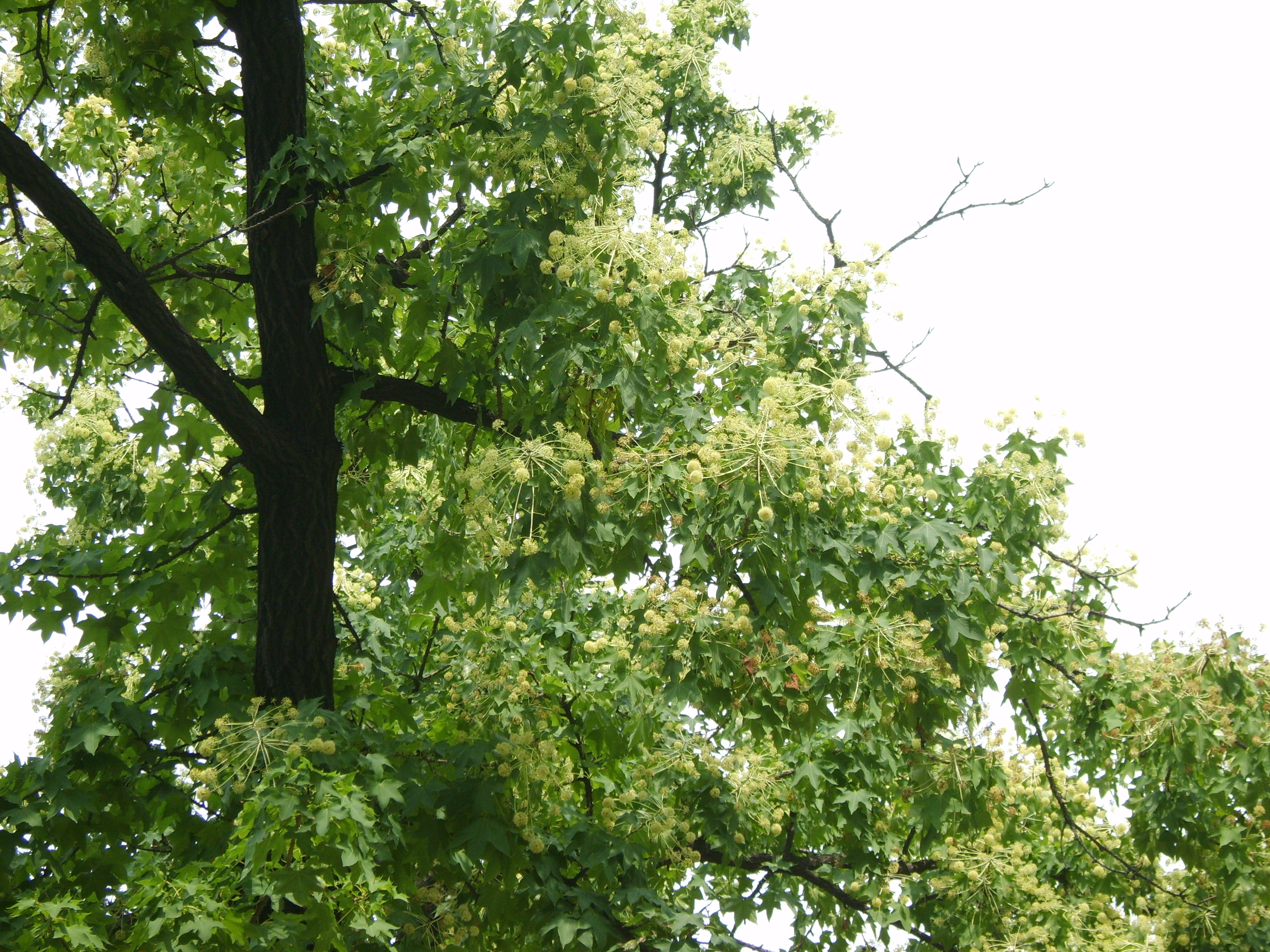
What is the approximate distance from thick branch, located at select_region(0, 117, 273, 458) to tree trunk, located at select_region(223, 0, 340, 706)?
0.34 m

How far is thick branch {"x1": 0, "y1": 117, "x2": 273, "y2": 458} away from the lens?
5.44 m

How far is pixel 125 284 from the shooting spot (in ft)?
18.3

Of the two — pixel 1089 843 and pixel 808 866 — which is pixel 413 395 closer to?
pixel 808 866

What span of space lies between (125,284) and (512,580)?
240 cm

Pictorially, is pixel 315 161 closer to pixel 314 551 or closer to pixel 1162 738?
pixel 314 551

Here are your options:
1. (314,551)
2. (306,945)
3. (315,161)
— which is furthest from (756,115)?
(306,945)

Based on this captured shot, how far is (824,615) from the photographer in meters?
5.40

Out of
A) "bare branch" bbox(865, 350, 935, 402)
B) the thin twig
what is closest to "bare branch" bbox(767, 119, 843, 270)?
"bare branch" bbox(865, 350, 935, 402)

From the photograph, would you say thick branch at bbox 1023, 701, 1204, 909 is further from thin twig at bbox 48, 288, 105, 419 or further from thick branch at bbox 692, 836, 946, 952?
thin twig at bbox 48, 288, 105, 419

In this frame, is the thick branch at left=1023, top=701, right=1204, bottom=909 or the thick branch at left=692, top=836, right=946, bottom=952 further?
the thick branch at left=692, top=836, right=946, bottom=952

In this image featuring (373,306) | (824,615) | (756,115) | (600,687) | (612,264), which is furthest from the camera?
(756,115)

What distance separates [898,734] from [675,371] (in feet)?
6.81

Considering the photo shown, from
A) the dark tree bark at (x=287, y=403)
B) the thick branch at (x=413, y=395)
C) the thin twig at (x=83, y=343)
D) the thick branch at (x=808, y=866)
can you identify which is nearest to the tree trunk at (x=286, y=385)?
the dark tree bark at (x=287, y=403)

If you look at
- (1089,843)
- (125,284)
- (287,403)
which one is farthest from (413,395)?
(1089,843)
